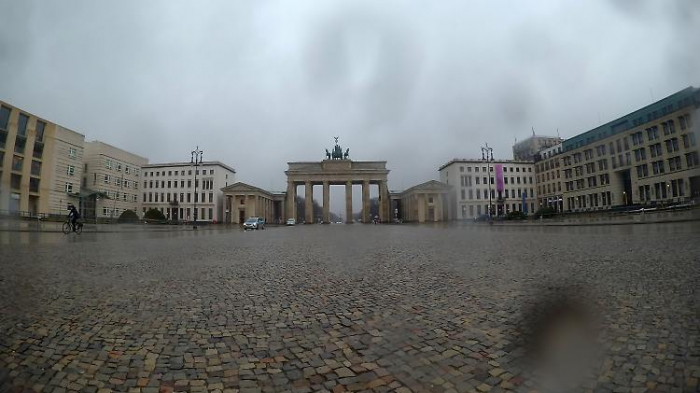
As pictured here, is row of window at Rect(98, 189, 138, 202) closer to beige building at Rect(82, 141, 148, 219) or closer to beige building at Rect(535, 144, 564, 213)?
beige building at Rect(82, 141, 148, 219)

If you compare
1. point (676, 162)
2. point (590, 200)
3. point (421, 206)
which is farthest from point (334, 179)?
point (676, 162)

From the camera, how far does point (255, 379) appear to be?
7.66 ft

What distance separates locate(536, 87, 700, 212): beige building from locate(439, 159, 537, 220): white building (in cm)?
388

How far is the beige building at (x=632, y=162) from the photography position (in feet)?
15.4

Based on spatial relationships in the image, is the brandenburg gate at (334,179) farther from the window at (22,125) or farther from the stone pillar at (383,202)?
the window at (22,125)

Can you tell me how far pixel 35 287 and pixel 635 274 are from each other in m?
9.82

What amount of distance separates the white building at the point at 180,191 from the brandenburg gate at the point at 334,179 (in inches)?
1091

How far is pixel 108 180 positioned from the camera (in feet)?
248

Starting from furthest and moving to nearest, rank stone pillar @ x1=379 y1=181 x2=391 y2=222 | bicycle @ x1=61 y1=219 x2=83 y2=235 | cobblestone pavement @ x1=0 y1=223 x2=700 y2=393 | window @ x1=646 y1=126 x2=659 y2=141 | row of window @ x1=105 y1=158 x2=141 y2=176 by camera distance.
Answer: stone pillar @ x1=379 y1=181 x2=391 y2=222 < row of window @ x1=105 y1=158 x2=141 y2=176 < bicycle @ x1=61 y1=219 x2=83 y2=235 < window @ x1=646 y1=126 x2=659 y2=141 < cobblestone pavement @ x1=0 y1=223 x2=700 y2=393

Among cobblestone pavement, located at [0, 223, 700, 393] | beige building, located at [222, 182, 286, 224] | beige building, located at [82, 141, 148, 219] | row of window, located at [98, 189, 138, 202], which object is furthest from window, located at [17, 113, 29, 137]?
beige building, located at [222, 182, 286, 224]

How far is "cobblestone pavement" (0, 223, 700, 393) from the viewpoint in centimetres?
231

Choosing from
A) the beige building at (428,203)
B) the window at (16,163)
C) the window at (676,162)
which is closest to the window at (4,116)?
the window at (16,163)

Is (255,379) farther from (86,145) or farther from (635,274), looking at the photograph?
(86,145)

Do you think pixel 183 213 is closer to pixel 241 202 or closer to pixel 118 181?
pixel 118 181
